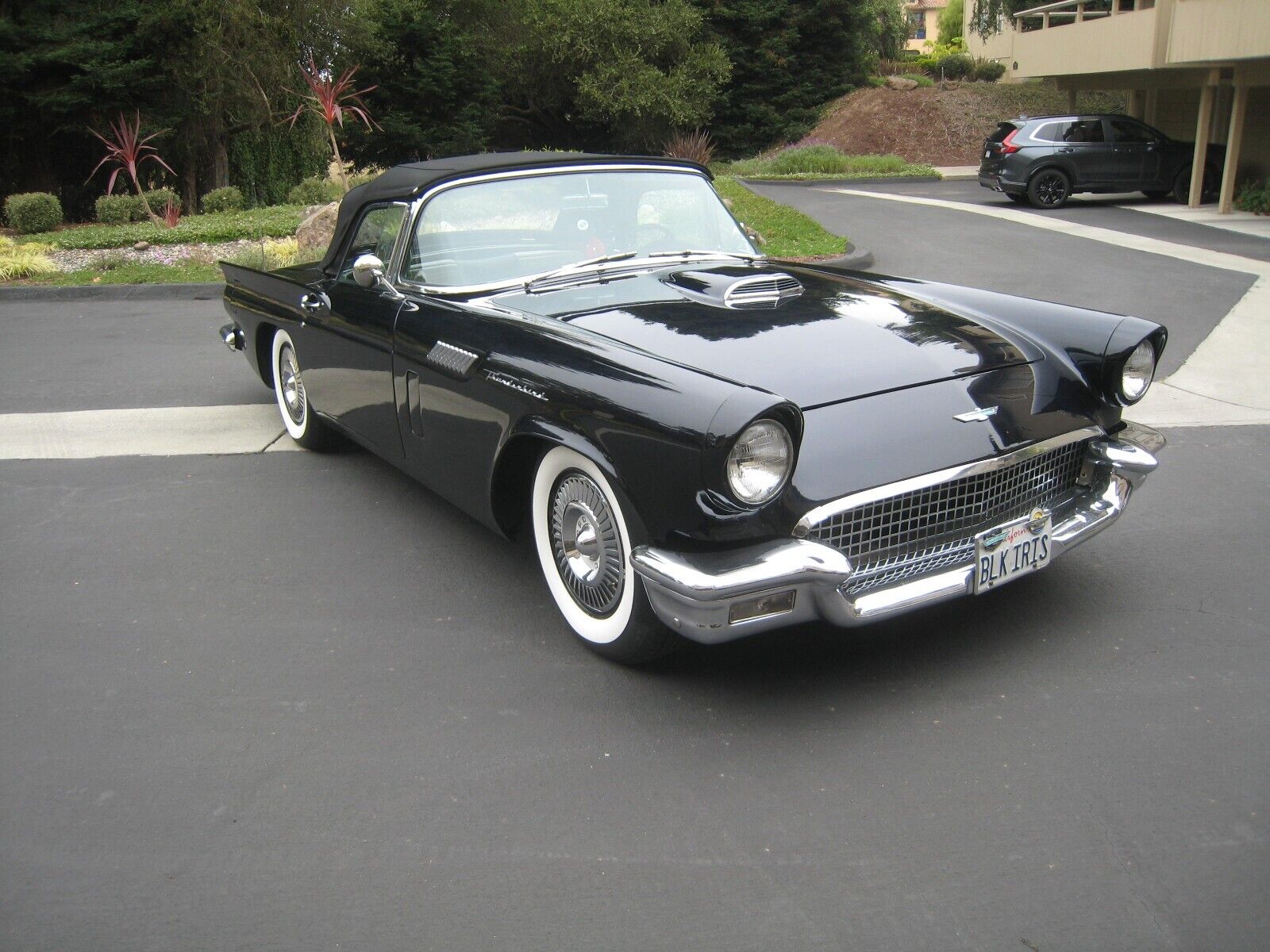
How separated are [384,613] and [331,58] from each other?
28089 millimetres

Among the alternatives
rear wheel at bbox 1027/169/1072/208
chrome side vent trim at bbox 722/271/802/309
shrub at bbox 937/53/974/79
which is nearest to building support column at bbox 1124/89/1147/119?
rear wheel at bbox 1027/169/1072/208

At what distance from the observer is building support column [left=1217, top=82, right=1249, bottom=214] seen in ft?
Answer: 54.9

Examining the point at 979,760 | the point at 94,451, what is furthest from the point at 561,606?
the point at 94,451

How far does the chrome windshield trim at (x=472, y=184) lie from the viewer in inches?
169

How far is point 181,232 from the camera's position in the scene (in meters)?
14.6

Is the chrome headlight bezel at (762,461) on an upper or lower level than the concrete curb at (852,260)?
upper

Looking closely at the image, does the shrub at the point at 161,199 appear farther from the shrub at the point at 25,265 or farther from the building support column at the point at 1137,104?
the building support column at the point at 1137,104

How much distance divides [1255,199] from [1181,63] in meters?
2.39

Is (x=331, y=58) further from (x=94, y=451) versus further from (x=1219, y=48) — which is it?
(x=94, y=451)

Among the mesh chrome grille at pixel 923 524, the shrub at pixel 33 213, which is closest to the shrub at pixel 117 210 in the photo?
the shrub at pixel 33 213

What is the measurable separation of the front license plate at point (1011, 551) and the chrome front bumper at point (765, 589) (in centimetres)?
5

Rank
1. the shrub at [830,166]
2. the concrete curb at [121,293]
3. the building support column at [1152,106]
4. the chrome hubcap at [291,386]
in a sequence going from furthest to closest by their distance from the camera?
the shrub at [830,166], the building support column at [1152,106], the concrete curb at [121,293], the chrome hubcap at [291,386]

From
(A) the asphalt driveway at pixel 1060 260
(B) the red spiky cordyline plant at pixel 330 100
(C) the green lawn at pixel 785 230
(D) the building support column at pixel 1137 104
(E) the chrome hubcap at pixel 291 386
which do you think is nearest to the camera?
(E) the chrome hubcap at pixel 291 386

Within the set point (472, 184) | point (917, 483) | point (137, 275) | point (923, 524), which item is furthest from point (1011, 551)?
point (137, 275)
